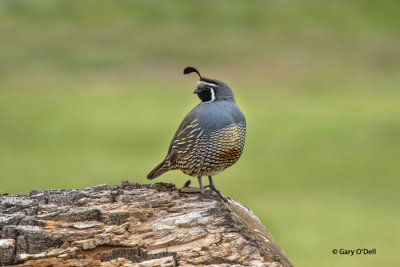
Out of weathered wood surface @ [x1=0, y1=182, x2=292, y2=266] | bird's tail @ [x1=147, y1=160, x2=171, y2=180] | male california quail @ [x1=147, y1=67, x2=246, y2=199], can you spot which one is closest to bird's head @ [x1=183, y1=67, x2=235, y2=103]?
male california quail @ [x1=147, y1=67, x2=246, y2=199]

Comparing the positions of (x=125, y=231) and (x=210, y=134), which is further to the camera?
(x=210, y=134)

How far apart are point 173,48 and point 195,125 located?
77.7 ft

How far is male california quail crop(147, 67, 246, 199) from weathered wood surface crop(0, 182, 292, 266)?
37 cm

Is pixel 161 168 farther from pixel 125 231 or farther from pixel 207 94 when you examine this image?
pixel 125 231

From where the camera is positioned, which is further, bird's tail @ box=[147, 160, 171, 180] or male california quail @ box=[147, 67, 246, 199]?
bird's tail @ box=[147, 160, 171, 180]

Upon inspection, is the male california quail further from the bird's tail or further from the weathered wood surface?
the weathered wood surface

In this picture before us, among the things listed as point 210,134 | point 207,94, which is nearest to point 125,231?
point 210,134

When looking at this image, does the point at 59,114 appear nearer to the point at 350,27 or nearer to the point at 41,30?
the point at 41,30

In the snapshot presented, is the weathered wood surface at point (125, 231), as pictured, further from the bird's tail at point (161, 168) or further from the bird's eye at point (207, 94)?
the bird's eye at point (207, 94)

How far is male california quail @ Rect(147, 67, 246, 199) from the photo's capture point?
6.09 m

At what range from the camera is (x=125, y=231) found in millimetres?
5359

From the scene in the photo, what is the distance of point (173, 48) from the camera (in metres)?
29.7

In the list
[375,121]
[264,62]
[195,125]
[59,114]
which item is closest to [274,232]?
[195,125]

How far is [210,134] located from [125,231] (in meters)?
1.16
